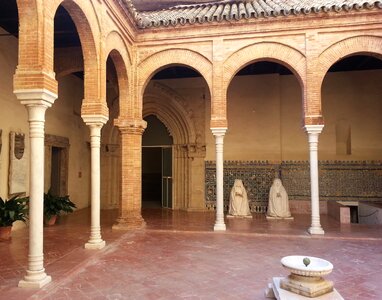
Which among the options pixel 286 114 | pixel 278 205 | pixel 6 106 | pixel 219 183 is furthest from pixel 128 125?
pixel 286 114

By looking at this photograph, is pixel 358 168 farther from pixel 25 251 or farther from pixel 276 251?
pixel 25 251

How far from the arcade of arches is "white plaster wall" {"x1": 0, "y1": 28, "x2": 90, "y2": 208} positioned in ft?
0.13

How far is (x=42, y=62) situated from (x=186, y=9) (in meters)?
7.21

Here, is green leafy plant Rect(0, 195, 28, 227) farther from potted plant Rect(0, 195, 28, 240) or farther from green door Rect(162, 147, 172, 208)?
green door Rect(162, 147, 172, 208)

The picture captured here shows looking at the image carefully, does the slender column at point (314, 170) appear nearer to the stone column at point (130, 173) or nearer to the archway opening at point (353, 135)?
the archway opening at point (353, 135)

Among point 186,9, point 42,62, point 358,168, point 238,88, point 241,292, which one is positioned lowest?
point 241,292

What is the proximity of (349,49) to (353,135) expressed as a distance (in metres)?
4.54

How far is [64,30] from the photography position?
878 cm

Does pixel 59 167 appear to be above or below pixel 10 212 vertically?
above

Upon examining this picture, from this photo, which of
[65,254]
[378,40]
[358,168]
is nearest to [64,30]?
[65,254]

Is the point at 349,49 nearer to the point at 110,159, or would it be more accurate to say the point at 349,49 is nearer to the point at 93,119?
the point at 93,119

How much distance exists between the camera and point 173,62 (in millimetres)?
9273

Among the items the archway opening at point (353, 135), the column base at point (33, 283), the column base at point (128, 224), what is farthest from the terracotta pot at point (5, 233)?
the archway opening at point (353, 135)

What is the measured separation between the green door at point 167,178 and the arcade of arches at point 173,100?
0.04 m
